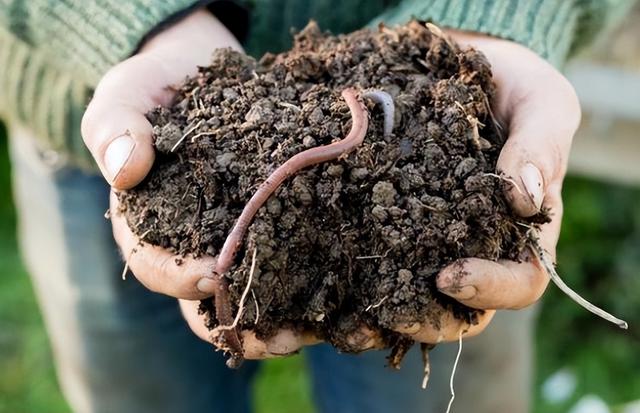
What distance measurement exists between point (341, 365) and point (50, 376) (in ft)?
4.76

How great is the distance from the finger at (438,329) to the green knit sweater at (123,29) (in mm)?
596

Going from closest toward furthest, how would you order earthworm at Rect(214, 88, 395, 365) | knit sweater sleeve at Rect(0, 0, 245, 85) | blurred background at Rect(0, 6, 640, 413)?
earthworm at Rect(214, 88, 395, 365) → knit sweater sleeve at Rect(0, 0, 245, 85) → blurred background at Rect(0, 6, 640, 413)

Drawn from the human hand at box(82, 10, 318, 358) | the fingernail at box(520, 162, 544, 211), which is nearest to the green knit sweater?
the human hand at box(82, 10, 318, 358)

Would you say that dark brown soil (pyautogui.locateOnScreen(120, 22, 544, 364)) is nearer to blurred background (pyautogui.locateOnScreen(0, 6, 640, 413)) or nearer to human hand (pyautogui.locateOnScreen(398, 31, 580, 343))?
human hand (pyautogui.locateOnScreen(398, 31, 580, 343))

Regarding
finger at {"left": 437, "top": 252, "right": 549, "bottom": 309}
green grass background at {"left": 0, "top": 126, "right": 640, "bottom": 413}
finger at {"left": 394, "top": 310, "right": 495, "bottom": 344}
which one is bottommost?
green grass background at {"left": 0, "top": 126, "right": 640, "bottom": 413}

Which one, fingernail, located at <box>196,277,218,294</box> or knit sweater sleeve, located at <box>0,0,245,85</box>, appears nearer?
fingernail, located at <box>196,277,218,294</box>

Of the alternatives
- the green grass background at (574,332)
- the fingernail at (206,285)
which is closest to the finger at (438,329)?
the fingernail at (206,285)

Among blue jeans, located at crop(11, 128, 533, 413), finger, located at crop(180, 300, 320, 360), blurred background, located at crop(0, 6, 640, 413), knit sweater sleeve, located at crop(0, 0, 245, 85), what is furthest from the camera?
blurred background, located at crop(0, 6, 640, 413)

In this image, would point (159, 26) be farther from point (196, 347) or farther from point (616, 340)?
point (616, 340)

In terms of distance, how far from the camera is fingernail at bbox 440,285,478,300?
1.19m

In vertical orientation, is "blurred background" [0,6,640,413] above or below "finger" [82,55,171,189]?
below

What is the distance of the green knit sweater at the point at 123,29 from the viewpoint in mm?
1561

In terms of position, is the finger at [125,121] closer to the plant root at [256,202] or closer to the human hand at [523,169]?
the plant root at [256,202]

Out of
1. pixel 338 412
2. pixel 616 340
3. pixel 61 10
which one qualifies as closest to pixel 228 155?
pixel 61 10
